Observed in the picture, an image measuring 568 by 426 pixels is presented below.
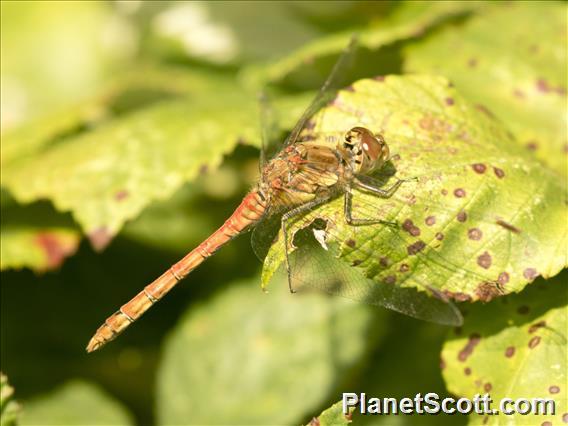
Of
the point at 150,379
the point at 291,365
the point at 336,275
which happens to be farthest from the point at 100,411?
the point at 336,275

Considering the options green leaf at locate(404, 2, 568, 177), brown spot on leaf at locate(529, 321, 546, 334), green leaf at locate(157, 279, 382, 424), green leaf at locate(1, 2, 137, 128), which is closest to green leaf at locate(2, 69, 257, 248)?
green leaf at locate(157, 279, 382, 424)

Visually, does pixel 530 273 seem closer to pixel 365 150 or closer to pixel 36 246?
pixel 365 150

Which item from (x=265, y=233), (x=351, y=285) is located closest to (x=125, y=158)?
(x=265, y=233)

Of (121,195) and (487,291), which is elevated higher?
(121,195)

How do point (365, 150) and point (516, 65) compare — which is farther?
point (516, 65)

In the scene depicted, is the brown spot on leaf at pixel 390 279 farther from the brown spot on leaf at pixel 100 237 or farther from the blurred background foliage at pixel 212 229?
the brown spot on leaf at pixel 100 237

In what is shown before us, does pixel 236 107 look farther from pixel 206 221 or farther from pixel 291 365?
pixel 291 365

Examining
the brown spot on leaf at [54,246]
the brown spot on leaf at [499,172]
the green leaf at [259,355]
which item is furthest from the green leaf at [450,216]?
the brown spot on leaf at [54,246]
